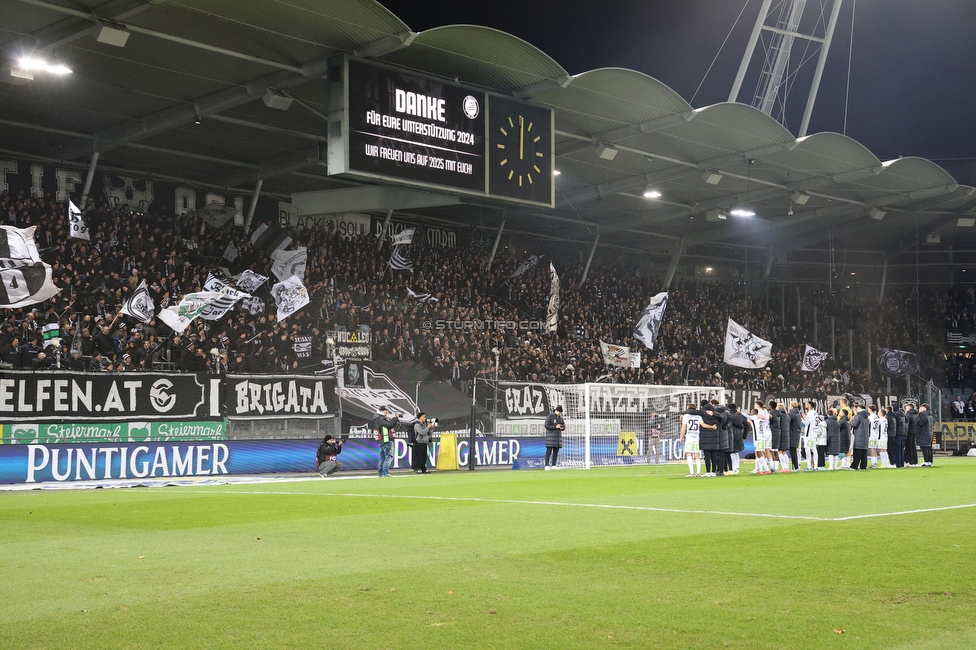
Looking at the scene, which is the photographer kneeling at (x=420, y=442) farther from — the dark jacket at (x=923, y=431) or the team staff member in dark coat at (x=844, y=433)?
the dark jacket at (x=923, y=431)

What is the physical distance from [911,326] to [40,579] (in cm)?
5061

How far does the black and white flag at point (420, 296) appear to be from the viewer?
3662 cm

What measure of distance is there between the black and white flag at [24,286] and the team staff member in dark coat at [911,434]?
76.6 feet

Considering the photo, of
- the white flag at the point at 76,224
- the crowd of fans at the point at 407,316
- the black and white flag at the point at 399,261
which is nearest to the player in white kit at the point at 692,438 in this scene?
the crowd of fans at the point at 407,316

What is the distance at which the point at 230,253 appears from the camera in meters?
32.8

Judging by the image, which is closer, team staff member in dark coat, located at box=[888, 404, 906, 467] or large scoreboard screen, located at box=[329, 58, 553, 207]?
large scoreboard screen, located at box=[329, 58, 553, 207]

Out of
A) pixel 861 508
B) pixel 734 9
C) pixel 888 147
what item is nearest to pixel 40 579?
pixel 861 508

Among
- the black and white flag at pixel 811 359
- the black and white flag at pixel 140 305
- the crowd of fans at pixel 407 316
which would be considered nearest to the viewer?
the black and white flag at pixel 140 305

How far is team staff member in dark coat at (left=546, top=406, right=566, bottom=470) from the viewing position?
28.3 m

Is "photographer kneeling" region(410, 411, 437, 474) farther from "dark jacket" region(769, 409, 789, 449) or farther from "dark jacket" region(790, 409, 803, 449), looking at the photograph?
"dark jacket" region(790, 409, 803, 449)

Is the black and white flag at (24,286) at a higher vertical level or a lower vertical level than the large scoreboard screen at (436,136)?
lower

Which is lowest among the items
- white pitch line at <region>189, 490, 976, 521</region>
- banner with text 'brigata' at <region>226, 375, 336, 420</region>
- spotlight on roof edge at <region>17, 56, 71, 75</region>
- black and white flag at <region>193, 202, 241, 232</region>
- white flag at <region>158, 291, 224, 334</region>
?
white pitch line at <region>189, 490, 976, 521</region>

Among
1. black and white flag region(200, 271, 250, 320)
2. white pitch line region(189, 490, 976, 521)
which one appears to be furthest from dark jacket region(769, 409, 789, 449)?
black and white flag region(200, 271, 250, 320)

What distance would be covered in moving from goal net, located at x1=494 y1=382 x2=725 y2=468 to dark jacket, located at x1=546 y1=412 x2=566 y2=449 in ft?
6.32
